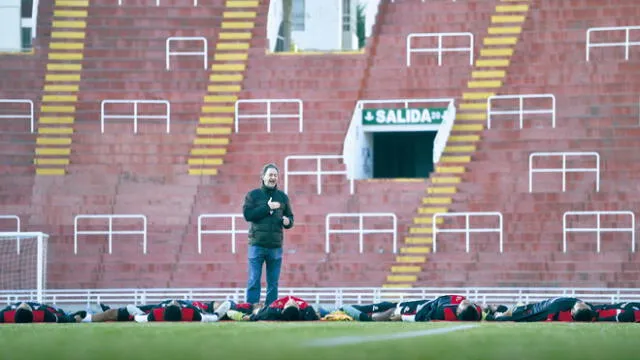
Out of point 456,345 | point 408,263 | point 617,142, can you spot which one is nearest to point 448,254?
point 408,263

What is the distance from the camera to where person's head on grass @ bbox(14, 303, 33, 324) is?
1598 cm

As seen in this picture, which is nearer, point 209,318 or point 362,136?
point 209,318

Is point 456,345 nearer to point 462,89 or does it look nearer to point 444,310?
point 444,310

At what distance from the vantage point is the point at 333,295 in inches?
986

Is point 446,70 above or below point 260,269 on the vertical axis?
above

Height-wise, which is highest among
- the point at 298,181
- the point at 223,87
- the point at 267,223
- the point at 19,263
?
the point at 223,87

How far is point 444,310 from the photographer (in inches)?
633

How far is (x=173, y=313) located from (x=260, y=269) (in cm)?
307

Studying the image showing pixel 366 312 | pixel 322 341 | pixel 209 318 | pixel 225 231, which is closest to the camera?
pixel 322 341

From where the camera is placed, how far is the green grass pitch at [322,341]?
10258 millimetres

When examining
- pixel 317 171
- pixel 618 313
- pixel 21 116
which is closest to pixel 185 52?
pixel 21 116

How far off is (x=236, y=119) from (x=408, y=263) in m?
4.82

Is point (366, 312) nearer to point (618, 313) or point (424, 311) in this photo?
point (424, 311)

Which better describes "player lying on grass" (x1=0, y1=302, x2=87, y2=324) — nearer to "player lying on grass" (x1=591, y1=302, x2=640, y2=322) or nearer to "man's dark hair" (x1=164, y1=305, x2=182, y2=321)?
"man's dark hair" (x1=164, y1=305, x2=182, y2=321)
